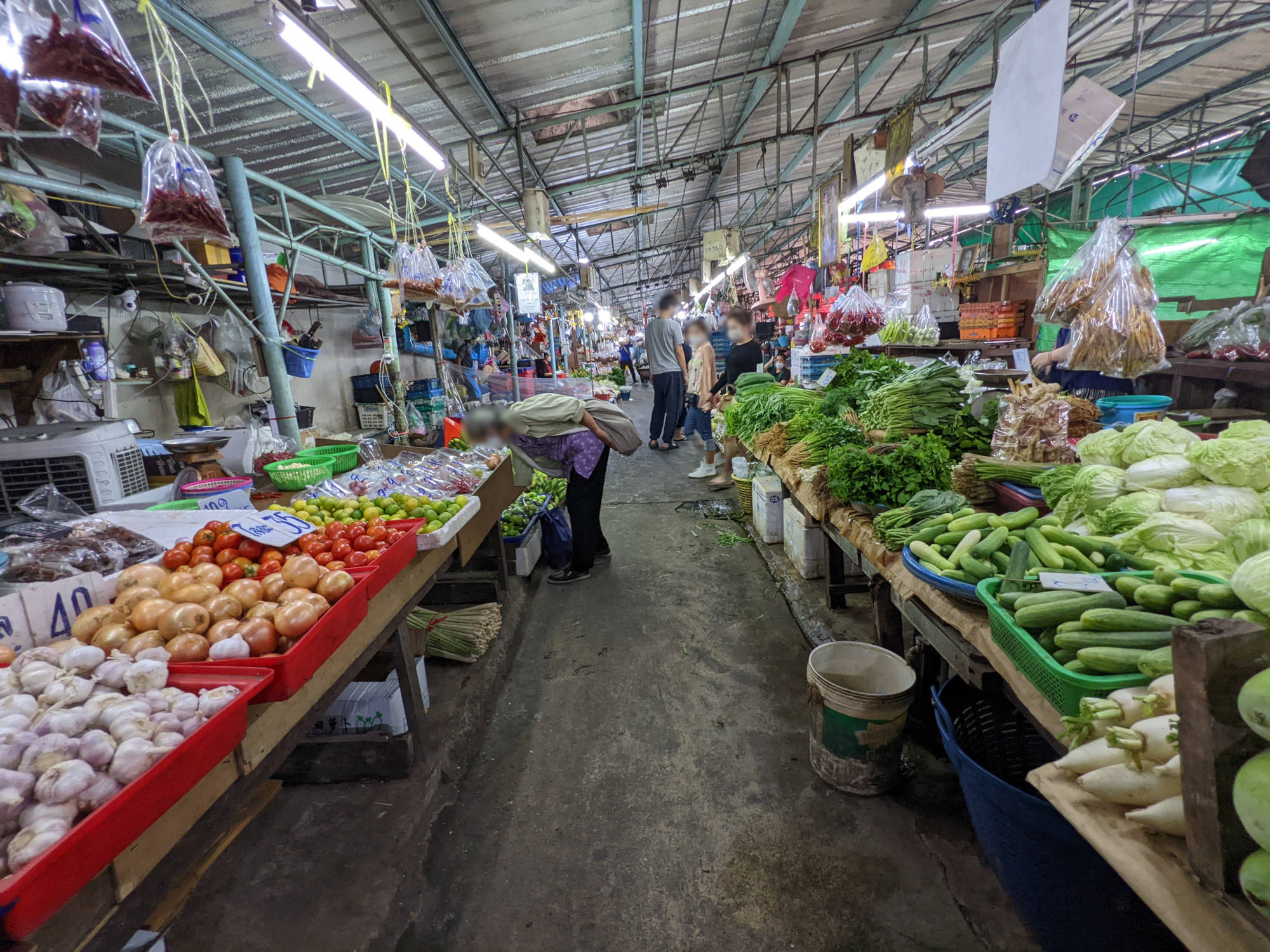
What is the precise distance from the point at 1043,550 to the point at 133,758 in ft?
8.48

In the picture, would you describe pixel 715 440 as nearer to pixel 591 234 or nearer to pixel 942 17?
pixel 942 17

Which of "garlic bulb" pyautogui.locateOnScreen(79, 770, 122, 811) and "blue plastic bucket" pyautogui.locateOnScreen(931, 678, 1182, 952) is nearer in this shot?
"garlic bulb" pyautogui.locateOnScreen(79, 770, 122, 811)

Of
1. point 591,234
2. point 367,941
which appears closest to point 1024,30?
Result: point 367,941

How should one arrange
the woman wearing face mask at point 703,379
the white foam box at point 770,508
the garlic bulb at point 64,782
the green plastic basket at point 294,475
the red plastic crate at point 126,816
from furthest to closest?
the woman wearing face mask at point 703,379, the white foam box at point 770,508, the green plastic basket at point 294,475, the garlic bulb at point 64,782, the red plastic crate at point 126,816

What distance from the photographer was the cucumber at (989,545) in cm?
207

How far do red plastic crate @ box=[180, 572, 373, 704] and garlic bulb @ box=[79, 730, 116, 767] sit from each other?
325 millimetres

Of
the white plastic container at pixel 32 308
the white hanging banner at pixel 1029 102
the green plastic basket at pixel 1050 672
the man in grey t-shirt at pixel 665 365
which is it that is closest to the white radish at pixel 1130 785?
the green plastic basket at pixel 1050 672

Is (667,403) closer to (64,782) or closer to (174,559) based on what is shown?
(174,559)

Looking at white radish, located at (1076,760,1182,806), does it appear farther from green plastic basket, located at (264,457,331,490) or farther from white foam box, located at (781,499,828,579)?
green plastic basket, located at (264,457,331,490)

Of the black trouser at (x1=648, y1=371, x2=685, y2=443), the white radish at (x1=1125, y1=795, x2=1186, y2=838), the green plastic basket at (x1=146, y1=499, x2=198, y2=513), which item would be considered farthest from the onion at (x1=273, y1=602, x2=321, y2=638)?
the black trouser at (x1=648, y1=371, x2=685, y2=443)

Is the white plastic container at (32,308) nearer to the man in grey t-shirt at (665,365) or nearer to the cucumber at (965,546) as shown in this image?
the cucumber at (965,546)

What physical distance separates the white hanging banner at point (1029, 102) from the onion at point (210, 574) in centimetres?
376

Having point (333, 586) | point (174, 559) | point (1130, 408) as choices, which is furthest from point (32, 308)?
point (1130, 408)

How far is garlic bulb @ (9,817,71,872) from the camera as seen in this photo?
0.90m
